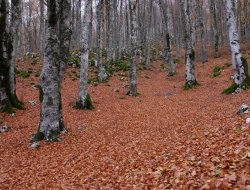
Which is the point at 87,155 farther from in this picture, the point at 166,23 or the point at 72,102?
the point at 166,23

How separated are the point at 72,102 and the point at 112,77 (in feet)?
36.3

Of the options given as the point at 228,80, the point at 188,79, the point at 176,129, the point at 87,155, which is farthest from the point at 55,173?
the point at 228,80

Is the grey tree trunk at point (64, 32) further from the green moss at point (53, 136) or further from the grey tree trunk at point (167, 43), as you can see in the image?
the grey tree trunk at point (167, 43)

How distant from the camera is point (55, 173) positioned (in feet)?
28.2

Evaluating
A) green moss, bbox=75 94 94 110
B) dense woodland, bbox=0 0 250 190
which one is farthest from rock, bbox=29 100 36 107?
green moss, bbox=75 94 94 110

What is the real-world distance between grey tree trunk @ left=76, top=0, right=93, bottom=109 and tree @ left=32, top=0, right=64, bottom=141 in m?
4.72

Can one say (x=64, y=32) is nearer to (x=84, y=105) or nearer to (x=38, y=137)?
(x=38, y=137)

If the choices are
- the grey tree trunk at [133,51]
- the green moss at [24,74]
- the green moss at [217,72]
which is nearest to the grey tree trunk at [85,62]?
the grey tree trunk at [133,51]

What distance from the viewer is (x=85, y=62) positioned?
16.9m

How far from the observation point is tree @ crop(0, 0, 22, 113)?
16406 mm

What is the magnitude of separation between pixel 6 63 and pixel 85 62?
4114 millimetres

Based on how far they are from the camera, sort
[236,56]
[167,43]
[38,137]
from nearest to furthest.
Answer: [38,137] → [236,56] → [167,43]

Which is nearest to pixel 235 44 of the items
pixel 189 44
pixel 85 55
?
pixel 189 44

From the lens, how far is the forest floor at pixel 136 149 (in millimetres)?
6113
